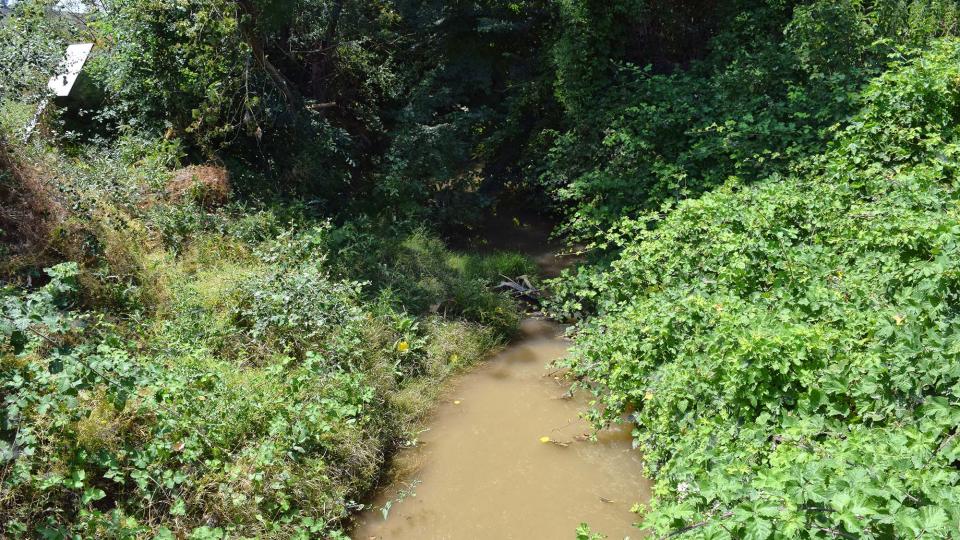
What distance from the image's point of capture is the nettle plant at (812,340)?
2797 millimetres

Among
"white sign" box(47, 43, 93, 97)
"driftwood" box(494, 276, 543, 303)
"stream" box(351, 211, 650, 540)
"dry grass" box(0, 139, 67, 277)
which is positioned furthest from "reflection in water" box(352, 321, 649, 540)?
"white sign" box(47, 43, 93, 97)

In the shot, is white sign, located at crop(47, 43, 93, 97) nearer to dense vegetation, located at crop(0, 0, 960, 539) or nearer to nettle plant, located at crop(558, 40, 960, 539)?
dense vegetation, located at crop(0, 0, 960, 539)

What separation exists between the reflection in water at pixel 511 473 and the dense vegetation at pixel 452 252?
0.29m

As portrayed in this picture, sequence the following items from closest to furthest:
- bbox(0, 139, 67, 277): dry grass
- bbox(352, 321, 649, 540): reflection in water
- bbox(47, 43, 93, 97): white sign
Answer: bbox(352, 321, 649, 540): reflection in water < bbox(0, 139, 67, 277): dry grass < bbox(47, 43, 93, 97): white sign

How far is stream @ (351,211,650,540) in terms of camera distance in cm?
483

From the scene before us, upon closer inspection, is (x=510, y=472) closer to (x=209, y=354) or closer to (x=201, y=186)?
(x=209, y=354)

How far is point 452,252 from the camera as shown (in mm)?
9359

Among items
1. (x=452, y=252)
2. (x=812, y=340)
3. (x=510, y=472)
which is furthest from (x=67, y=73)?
(x=812, y=340)

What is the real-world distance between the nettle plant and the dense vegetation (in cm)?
2

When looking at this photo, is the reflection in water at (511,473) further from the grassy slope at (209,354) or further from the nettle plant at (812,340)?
the nettle plant at (812,340)

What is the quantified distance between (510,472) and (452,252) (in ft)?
14.4

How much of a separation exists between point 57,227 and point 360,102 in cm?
519

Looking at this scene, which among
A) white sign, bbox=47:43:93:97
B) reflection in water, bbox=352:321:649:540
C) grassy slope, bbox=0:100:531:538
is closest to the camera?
grassy slope, bbox=0:100:531:538

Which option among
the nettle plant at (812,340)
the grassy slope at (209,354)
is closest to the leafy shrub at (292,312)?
the grassy slope at (209,354)
